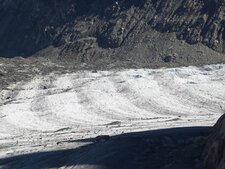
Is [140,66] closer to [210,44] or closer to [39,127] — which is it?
[210,44]

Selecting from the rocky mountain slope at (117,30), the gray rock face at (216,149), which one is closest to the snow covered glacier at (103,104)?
the rocky mountain slope at (117,30)

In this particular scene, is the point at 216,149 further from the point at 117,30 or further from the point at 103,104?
the point at 117,30

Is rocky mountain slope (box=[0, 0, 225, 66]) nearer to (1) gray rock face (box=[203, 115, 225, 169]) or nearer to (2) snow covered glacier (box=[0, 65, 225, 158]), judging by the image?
(2) snow covered glacier (box=[0, 65, 225, 158])

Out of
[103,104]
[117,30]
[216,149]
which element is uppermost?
[216,149]

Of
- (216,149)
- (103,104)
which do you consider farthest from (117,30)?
(216,149)

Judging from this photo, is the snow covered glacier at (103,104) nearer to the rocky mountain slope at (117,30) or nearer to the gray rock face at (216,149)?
the rocky mountain slope at (117,30)

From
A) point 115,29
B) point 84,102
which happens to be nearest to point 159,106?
point 84,102
